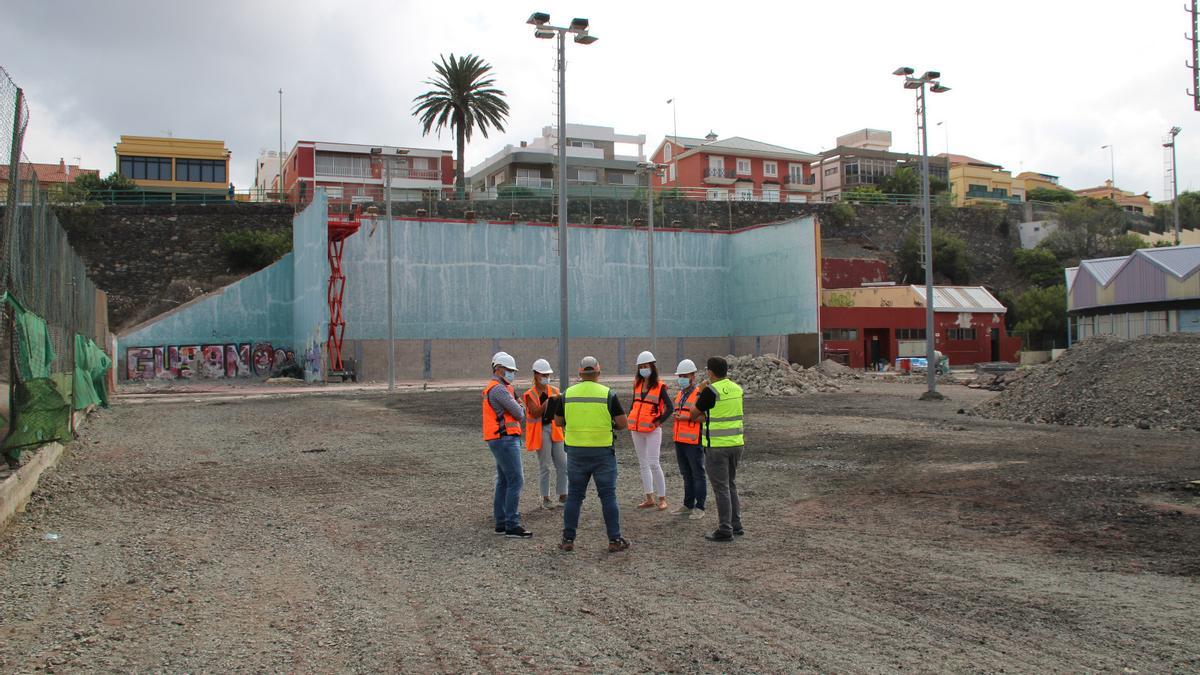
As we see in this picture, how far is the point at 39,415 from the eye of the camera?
10867 mm

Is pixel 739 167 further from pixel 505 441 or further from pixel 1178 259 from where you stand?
pixel 505 441

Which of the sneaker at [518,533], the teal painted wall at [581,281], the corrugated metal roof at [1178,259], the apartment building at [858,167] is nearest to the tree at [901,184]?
the apartment building at [858,167]

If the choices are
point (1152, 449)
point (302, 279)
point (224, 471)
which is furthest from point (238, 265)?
point (1152, 449)

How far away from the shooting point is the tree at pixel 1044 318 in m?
56.8

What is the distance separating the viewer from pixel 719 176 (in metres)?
84.0

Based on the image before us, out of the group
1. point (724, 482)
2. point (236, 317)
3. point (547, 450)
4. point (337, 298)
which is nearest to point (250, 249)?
point (236, 317)

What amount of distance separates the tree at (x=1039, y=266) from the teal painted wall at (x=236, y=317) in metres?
53.6

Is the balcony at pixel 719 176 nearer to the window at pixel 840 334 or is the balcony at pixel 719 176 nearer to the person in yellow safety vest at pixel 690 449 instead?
the window at pixel 840 334

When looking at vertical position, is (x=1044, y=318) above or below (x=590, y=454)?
above

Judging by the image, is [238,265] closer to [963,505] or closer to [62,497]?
[62,497]

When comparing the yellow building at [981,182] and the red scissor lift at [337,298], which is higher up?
the yellow building at [981,182]

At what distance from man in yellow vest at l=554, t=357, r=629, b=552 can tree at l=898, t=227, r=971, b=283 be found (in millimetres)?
61938

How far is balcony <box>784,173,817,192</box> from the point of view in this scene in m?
87.9

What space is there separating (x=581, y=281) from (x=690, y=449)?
40268 millimetres
